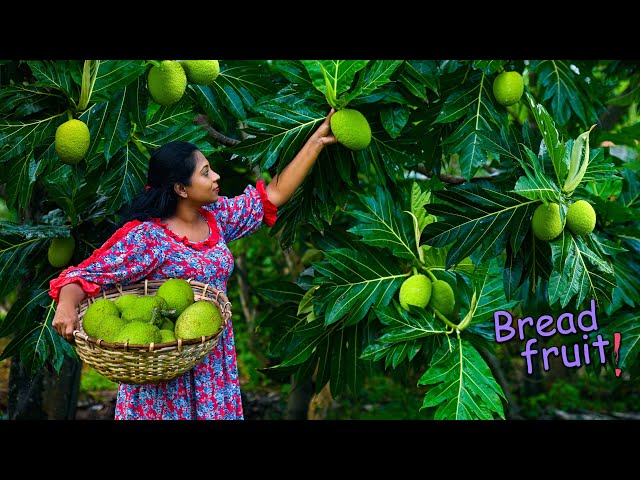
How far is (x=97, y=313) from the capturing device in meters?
1.93

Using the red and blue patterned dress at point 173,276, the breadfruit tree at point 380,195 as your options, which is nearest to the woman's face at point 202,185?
the red and blue patterned dress at point 173,276

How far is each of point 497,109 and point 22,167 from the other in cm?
164

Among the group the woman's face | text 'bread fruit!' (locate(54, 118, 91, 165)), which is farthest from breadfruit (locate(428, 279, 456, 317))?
text 'bread fruit!' (locate(54, 118, 91, 165))

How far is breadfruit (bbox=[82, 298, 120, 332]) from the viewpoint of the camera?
192 cm

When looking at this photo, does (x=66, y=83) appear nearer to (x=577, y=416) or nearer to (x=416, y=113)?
(x=416, y=113)

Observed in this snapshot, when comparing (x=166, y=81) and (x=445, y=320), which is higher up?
(x=166, y=81)

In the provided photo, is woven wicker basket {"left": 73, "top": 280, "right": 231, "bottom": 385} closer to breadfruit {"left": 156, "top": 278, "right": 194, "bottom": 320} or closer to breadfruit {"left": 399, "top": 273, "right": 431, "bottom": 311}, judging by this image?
breadfruit {"left": 156, "top": 278, "right": 194, "bottom": 320}

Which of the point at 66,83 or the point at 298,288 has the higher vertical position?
the point at 66,83

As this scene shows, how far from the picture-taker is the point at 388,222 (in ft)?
8.76

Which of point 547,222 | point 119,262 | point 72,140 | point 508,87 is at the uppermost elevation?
point 508,87

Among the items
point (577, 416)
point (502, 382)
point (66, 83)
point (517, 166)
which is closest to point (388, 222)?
point (517, 166)

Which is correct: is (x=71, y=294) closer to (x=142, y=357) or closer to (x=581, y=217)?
(x=142, y=357)

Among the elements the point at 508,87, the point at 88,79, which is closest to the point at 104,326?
the point at 88,79

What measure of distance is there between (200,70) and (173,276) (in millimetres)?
629
